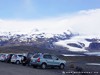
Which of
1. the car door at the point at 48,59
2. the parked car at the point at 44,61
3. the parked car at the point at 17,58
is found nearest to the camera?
the parked car at the point at 44,61

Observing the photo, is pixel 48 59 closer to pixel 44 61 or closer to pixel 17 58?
pixel 44 61

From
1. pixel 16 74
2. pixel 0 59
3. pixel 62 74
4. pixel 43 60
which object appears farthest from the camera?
pixel 0 59

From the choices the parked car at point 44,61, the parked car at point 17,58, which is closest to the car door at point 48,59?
the parked car at point 44,61

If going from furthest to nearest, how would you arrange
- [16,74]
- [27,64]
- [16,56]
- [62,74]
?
[16,56] → [27,64] → [62,74] → [16,74]

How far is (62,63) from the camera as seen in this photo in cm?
3650

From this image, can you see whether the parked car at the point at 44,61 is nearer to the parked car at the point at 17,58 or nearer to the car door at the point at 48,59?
the car door at the point at 48,59

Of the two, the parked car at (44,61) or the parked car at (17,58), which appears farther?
the parked car at (17,58)

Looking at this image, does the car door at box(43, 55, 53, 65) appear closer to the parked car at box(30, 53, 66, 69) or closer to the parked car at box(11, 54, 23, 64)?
the parked car at box(30, 53, 66, 69)

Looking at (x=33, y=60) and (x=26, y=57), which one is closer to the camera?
(x=33, y=60)

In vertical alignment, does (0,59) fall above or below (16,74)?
above

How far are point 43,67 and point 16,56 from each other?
36.6 feet

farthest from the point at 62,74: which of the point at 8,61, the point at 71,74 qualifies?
the point at 8,61

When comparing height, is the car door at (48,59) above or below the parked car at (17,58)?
below

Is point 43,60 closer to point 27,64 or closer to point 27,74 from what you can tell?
point 27,64
